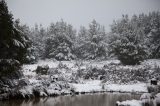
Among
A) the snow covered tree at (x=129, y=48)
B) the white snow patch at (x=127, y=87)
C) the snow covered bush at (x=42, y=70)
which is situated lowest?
the white snow patch at (x=127, y=87)

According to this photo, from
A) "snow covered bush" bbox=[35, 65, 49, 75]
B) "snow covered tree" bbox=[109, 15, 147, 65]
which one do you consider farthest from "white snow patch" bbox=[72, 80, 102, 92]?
"snow covered tree" bbox=[109, 15, 147, 65]

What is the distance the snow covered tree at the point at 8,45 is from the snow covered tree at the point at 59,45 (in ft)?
99.7

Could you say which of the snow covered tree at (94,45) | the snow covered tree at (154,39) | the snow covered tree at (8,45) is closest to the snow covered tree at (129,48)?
the snow covered tree at (154,39)

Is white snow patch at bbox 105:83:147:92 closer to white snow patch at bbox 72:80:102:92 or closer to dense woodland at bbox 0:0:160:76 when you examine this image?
white snow patch at bbox 72:80:102:92

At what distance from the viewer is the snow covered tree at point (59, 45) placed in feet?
184

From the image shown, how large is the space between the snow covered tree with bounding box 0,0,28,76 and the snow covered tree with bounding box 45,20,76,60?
30.4 m

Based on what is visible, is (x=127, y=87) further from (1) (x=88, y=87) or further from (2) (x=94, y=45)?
(2) (x=94, y=45)

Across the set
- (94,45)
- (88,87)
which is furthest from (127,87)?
(94,45)

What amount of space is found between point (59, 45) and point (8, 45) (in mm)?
34481

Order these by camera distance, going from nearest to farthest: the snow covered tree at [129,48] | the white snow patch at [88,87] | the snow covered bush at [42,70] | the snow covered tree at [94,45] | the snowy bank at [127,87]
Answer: the white snow patch at [88,87], the snowy bank at [127,87], the snow covered bush at [42,70], the snow covered tree at [129,48], the snow covered tree at [94,45]

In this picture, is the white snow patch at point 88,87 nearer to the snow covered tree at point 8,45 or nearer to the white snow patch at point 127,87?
the white snow patch at point 127,87

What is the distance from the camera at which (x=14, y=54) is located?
23.8m

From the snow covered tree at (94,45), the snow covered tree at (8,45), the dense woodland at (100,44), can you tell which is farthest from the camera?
the snow covered tree at (94,45)

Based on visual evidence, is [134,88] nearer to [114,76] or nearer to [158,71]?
[114,76]
